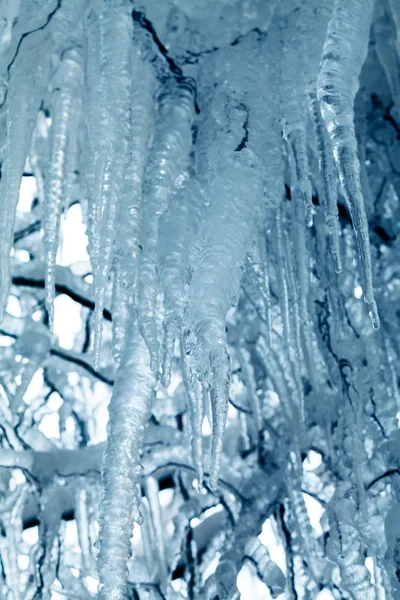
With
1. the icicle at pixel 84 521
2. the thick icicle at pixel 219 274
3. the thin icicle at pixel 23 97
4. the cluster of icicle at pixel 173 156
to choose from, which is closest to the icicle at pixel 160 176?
the cluster of icicle at pixel 173 156

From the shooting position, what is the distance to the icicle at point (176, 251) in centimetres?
126

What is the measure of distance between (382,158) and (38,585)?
6.58 feet

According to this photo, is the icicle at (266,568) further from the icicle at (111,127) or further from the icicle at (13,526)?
the icicle at (111,127)

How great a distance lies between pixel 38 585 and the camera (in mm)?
2604

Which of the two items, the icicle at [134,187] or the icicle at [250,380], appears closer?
the icicle at [134,187]

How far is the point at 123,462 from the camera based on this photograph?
145 centimetres

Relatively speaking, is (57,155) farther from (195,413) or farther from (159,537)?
(159,537)

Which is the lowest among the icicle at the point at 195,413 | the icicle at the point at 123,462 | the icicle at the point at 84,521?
the icicle at the point at 123,462

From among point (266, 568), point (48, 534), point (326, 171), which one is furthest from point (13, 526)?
point (326, 171)

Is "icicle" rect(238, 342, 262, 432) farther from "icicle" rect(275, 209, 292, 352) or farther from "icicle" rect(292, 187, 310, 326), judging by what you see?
"icicle" rect(292, 187, 310, 326)

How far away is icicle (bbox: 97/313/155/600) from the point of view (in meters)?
1.35

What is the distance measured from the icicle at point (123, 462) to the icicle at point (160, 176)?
0.22m

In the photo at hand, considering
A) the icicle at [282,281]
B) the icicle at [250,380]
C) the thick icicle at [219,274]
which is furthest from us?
the icicle at [250,380]

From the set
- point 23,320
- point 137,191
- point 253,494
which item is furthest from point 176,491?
point 137,191
